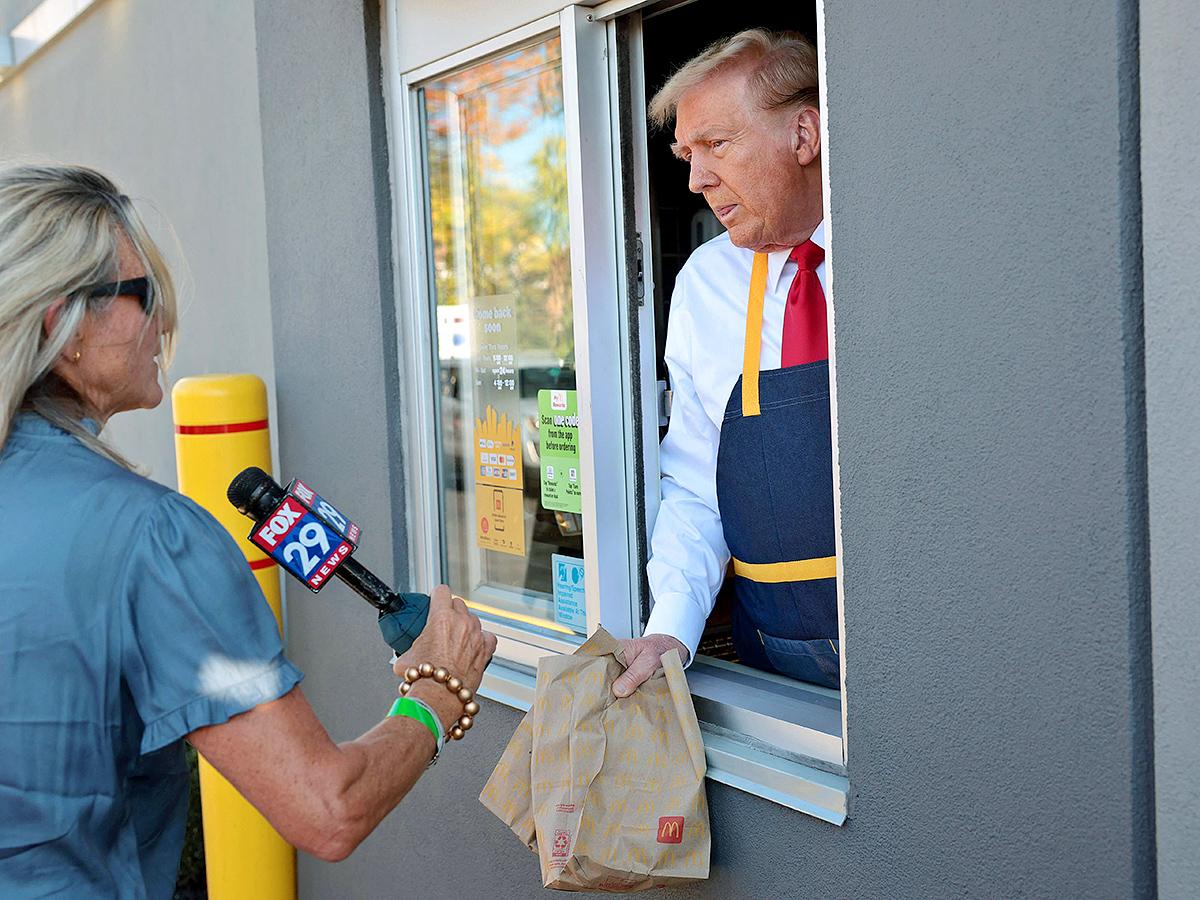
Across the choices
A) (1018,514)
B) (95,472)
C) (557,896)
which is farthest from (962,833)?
(95,472)

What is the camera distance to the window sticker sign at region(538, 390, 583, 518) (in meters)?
2.64

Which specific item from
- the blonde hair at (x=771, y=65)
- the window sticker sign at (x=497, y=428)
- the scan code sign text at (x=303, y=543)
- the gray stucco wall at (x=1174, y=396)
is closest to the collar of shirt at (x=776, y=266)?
the blonde hair at (x=771, y=65)

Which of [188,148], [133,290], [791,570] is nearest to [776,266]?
[791,570]

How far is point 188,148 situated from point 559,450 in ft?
A: 8.59

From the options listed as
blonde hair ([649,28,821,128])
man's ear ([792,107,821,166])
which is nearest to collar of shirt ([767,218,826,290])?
man's ear ([792,107,821,166])

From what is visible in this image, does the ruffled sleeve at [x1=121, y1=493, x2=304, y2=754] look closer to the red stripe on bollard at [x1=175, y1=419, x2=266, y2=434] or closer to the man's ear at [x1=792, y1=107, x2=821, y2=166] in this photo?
the man's ear at [x1=792, y1=107, x2=821, y2=166]

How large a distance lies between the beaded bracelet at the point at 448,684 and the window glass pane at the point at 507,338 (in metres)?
0.94

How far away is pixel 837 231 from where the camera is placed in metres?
1.77

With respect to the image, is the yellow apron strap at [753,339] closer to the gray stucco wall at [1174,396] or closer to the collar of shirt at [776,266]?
the collar of shirt at [776,266]

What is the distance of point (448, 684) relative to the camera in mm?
1764

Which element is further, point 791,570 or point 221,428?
point 221,428

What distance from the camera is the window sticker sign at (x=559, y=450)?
2637 millimetres

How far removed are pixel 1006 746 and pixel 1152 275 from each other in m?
0.72

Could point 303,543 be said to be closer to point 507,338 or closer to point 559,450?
point 559,450
